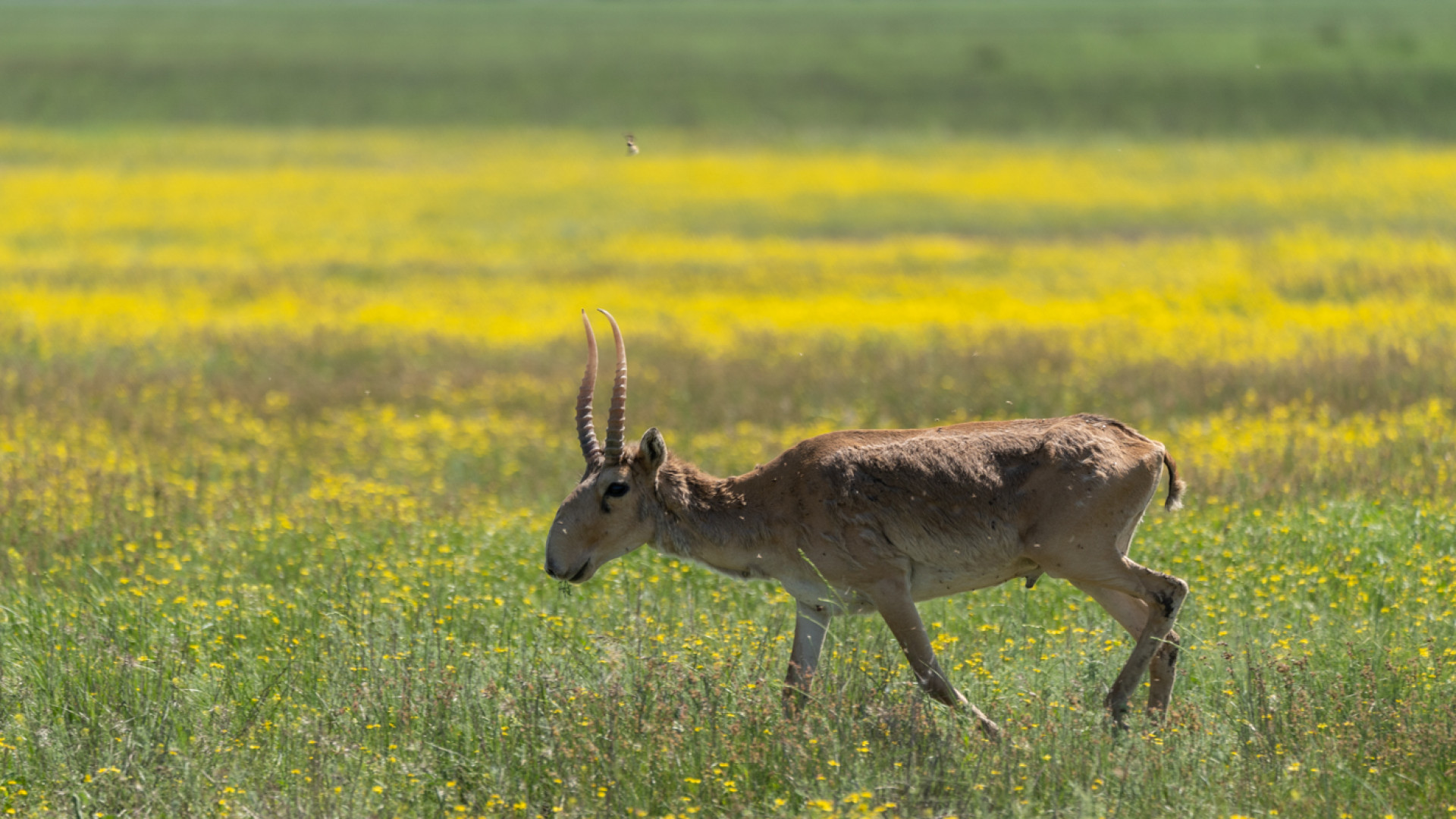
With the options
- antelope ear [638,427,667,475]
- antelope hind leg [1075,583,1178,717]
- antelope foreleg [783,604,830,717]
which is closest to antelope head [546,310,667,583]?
antelope ear [638,427,667,475]

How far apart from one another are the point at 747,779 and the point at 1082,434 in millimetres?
2452

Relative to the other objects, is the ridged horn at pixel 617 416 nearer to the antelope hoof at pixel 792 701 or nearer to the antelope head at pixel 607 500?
the antelope head at pixel 607 500

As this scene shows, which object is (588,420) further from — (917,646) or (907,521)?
(917,646)

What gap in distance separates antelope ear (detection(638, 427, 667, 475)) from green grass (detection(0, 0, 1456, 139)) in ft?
178

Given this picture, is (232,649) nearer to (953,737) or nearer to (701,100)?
(953,737)

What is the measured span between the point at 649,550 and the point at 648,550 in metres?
0.86

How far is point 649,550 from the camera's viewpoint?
10.5 metres

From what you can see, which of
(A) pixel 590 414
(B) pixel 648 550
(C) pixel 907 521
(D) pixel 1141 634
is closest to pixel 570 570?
(A) pixel 590 414

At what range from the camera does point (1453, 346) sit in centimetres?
1800

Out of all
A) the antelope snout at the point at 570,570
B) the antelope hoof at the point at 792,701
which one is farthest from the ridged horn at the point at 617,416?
the antelope hoof at the point at 792,701

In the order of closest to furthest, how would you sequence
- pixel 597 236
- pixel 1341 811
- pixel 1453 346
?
pixel 1341 811 < pixel 1453 346 < pixel 597 236

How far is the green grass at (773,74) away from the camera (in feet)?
225

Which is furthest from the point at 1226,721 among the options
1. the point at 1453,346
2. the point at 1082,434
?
the point at 1453,346

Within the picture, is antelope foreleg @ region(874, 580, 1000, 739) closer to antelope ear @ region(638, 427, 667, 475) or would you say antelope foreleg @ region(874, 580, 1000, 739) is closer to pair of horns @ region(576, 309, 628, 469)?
antelope ear @ region(638, 427, 667, 475)
